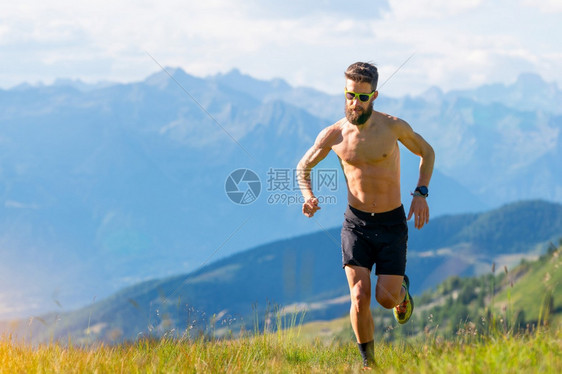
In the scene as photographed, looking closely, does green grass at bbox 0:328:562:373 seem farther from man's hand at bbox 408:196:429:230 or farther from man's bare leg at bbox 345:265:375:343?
man's hand at bbox 408:196:429:230

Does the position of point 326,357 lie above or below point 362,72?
below

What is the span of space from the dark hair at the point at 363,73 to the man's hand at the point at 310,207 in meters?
1.38

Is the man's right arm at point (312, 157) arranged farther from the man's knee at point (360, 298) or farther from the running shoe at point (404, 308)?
the running shoe at point (404, 308)

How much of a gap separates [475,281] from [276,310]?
156670 mm

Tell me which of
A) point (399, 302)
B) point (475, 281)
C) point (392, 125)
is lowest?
point (475, 281)

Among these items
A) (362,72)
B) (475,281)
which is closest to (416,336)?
(362,72)

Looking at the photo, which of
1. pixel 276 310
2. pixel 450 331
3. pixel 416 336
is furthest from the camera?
pixel 276 310

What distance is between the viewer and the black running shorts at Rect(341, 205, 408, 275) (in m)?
7.11

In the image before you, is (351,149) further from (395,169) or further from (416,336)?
(416,336)

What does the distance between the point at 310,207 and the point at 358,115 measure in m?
1.18

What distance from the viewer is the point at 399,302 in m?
7.64

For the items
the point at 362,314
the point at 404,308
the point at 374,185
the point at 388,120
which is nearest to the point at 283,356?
the point at 362,314

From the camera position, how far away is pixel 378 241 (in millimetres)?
7109

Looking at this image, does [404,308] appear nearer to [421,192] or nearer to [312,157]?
[421,192]
